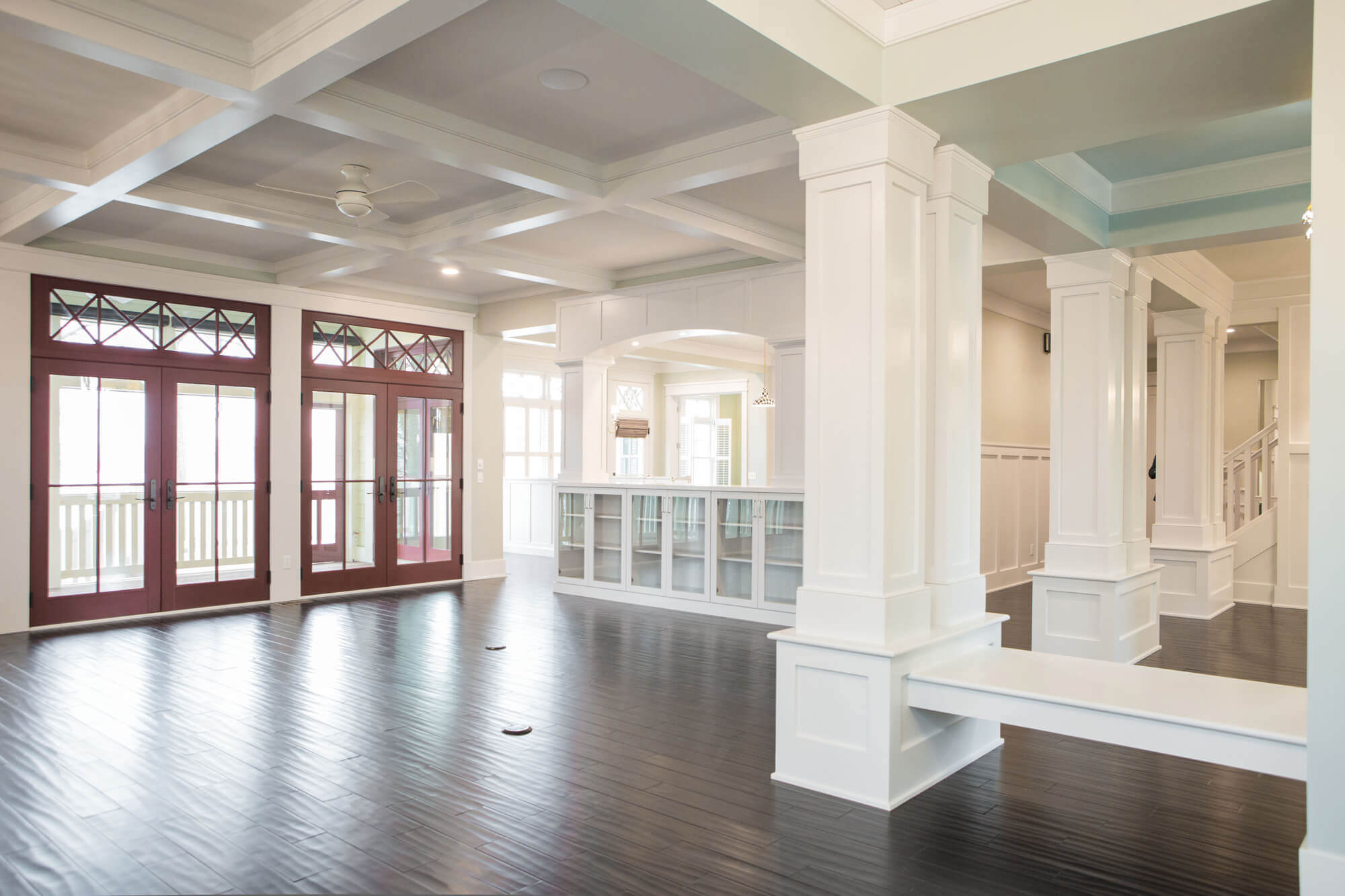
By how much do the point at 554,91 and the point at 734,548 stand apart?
13.9ft

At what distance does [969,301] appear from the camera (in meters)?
3.86

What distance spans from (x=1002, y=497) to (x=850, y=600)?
6.23 metres

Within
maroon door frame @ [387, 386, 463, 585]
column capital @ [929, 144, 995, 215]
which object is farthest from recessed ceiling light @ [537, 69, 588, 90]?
maroon door frame @ [387, 386, 463, 585]

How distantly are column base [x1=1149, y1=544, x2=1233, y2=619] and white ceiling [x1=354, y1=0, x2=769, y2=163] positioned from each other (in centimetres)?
553

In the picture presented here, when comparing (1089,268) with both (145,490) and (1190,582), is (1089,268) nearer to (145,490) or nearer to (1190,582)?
(1190,582)

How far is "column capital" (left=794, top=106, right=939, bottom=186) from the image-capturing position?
11.0 ft

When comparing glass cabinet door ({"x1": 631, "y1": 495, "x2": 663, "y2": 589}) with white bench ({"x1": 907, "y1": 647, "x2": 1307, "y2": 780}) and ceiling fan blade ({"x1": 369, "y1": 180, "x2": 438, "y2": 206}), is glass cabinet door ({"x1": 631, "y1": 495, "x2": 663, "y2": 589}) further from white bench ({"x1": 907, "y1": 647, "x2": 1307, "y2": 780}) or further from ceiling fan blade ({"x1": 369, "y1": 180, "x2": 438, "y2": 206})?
white bench ({"x1": 907, "y1": 647, "x2": 1307, "y2": 780})

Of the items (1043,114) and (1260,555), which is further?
(1260,555)

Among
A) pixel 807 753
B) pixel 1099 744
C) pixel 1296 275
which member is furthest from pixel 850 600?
pixel 1296 275

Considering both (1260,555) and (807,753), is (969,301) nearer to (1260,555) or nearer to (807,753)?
(807,753)

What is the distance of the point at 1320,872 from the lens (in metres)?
2.43

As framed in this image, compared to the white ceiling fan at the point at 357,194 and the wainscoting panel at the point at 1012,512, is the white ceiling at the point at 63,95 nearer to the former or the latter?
the white ceiling fan at the point at 357,194

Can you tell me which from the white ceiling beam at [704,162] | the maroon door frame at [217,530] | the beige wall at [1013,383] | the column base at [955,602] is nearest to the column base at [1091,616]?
the column base at [955,602]

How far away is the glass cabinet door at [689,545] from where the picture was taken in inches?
299
